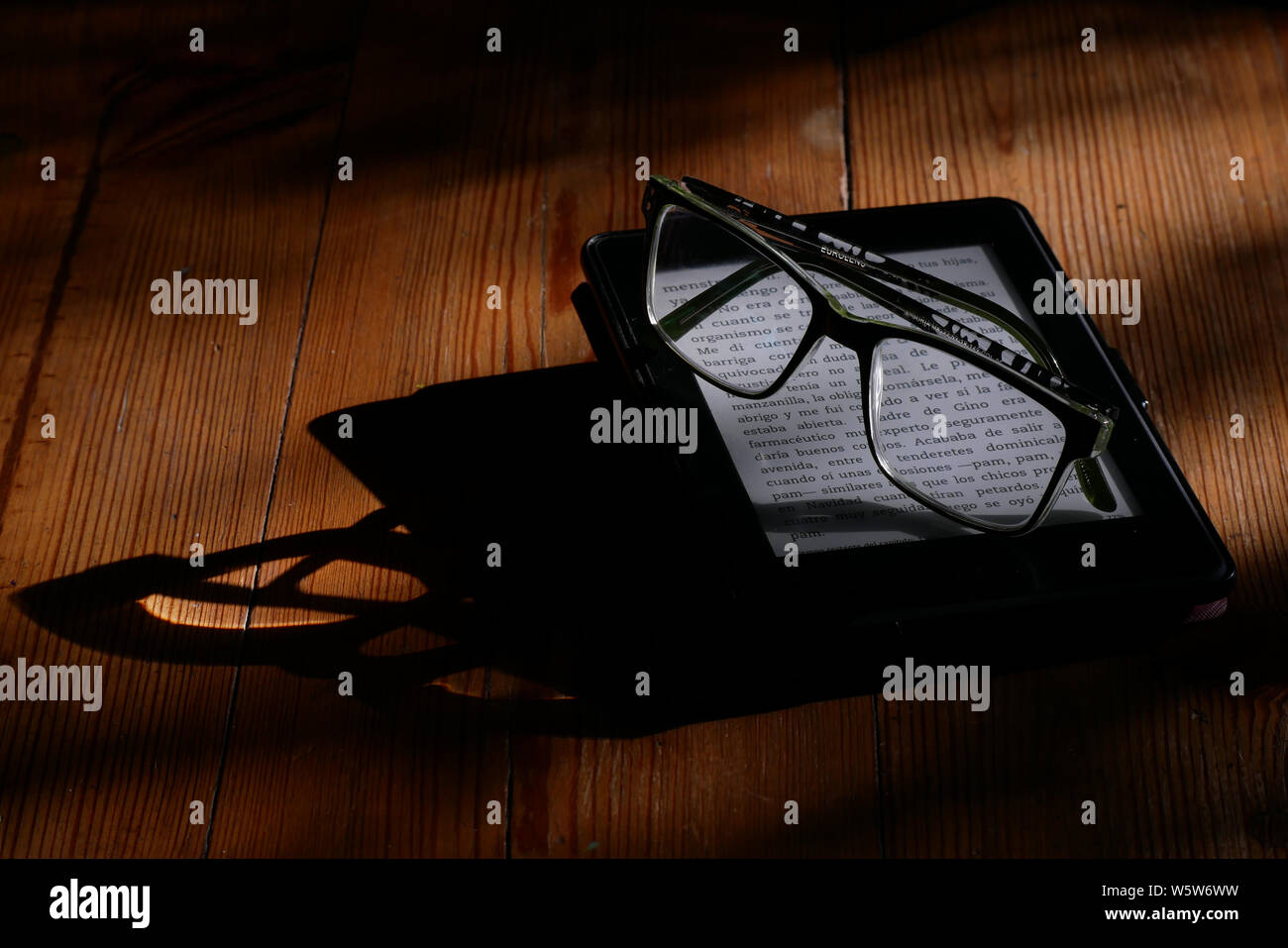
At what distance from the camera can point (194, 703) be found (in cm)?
54

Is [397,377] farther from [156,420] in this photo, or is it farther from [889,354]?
[889,354]

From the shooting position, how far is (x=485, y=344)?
2.30ft

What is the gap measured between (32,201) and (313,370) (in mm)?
276

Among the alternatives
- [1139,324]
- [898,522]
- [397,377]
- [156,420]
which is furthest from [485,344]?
[1139,324]

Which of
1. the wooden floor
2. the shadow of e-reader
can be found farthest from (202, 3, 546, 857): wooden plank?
the shadow of e-reader

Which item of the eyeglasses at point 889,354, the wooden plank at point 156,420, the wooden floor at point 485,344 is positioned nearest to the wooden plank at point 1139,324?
the wooden floor at point 485,344

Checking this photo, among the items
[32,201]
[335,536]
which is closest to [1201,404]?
[335,536]

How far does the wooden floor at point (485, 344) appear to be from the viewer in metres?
0.51

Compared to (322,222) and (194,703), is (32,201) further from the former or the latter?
(194,703)

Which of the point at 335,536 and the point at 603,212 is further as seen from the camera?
the point at 603,212

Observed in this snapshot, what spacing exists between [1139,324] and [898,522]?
29 cm

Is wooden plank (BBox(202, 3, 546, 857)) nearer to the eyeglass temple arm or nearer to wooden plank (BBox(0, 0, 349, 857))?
wooden plank (BBox(0, 0, 349, 857))

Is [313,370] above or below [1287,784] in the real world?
above
